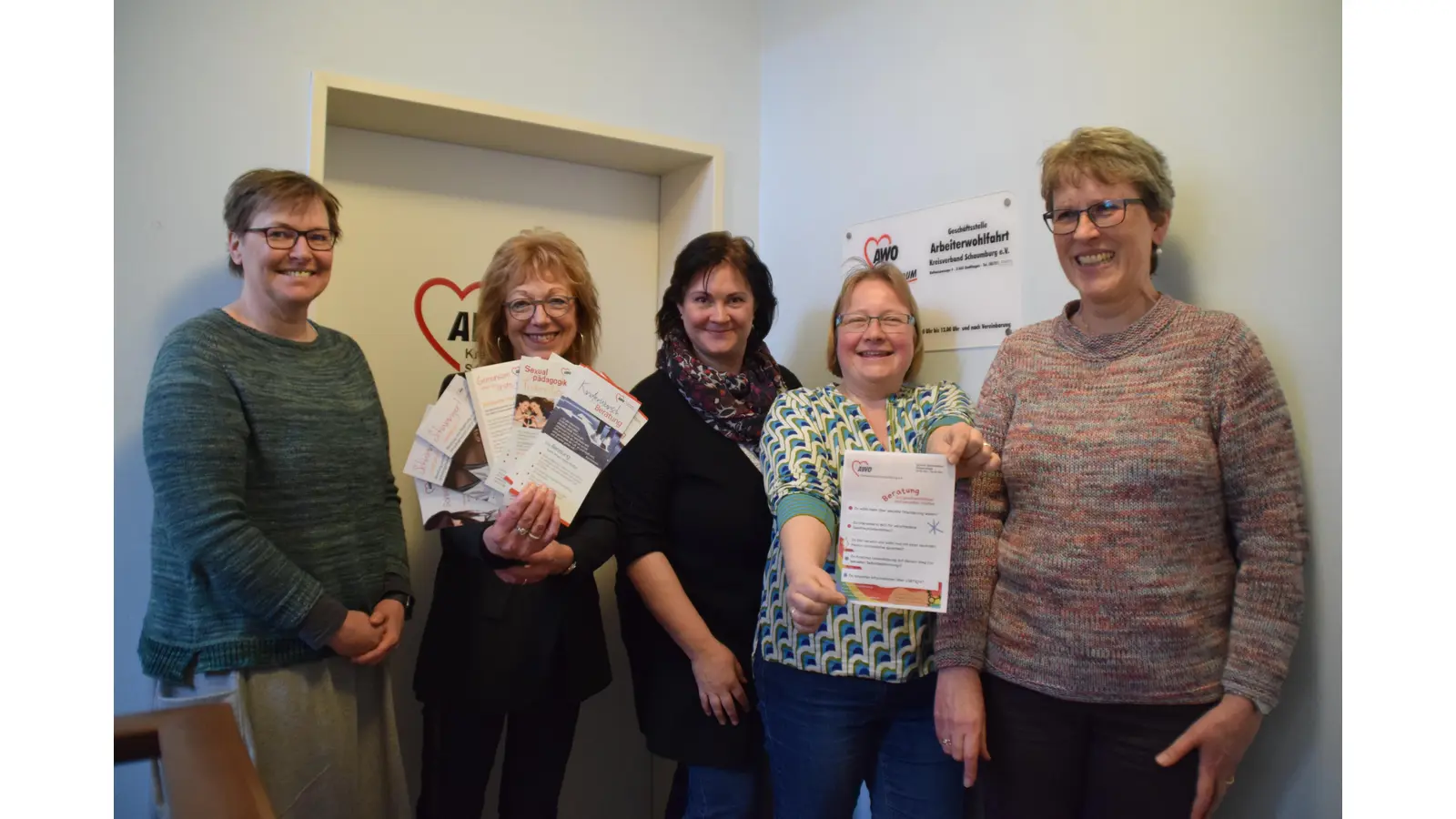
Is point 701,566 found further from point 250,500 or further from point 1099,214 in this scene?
point 1099,214

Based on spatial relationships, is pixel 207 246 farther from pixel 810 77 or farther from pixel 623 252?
pixel 810 77

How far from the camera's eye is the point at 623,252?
9.53ft

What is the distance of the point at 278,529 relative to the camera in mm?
1628

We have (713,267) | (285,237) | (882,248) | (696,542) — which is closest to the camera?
(285,237)

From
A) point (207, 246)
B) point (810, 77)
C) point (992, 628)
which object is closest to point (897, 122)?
point (810, 77)

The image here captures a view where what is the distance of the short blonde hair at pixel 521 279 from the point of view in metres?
1.89

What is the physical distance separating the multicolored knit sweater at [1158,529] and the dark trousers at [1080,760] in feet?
0.11

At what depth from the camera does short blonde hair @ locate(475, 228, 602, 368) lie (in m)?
1.89

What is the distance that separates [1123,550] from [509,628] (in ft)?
3.87

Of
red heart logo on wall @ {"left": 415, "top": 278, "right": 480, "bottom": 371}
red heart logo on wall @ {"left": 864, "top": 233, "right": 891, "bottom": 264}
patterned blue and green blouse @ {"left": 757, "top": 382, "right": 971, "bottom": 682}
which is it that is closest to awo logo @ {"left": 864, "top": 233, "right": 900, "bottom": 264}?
red heart logo on wall @ {"left": 864, "top": 233, "right": 891, "bottom": 264}

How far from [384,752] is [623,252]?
66.8 inches

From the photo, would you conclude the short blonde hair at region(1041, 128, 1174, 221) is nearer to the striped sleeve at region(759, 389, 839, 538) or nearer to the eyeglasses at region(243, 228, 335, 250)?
the striped sleeve at region(759, 389, 839, 538)

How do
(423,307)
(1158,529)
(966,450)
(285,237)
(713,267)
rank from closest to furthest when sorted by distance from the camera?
(1158,529) < (966,450) < (285,237) < (713,267) < (423,307)

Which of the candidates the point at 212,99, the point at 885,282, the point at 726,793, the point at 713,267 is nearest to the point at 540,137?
the point at 212,99
